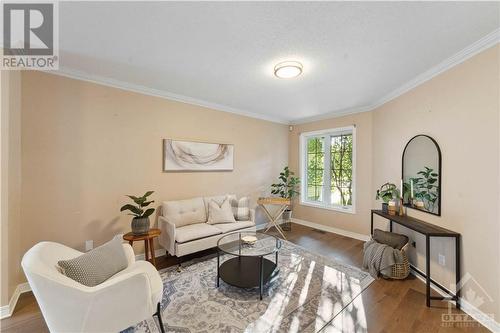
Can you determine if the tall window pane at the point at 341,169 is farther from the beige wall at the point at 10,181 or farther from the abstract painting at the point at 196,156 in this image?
the beige wall at the point at 10,181

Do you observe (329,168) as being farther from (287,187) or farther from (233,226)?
(233,226)

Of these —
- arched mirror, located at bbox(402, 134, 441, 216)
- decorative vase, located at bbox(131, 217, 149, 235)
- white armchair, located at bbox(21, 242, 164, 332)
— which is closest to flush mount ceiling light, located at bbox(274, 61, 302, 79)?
arched mirror, located at bbox(402, 134, 441, 216)

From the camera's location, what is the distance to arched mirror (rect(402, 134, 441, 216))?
93.0 inches

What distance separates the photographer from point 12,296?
6.46ft

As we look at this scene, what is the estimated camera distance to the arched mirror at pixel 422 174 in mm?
2363

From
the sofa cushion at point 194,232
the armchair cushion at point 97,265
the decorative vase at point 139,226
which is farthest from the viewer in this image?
the sofa cushion at point 194,232

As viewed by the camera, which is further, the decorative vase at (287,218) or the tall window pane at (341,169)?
the decorative vase at (287,218)

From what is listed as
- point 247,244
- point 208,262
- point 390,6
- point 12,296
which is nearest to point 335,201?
point 247,244

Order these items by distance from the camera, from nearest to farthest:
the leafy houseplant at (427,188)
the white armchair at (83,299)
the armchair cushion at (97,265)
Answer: the white armchair at (83,299) < the armchair cushion at (97,265) < the leafy houseplant at (427,188)

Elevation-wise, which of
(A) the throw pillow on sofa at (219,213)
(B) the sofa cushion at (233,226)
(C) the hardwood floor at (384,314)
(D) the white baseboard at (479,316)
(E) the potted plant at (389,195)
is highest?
(E) the potted plant at (389,195)

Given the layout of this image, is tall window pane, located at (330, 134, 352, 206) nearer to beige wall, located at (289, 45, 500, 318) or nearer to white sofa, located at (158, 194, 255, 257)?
beige wall, located at (289, 45, 500, 318)

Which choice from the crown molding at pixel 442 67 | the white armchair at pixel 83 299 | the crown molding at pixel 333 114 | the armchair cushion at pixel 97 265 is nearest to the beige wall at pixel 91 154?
the armchair cushion at pixel 97 265

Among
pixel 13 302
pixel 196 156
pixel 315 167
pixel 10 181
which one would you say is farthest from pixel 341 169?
pixel 13 302

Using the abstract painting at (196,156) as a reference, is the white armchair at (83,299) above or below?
below
